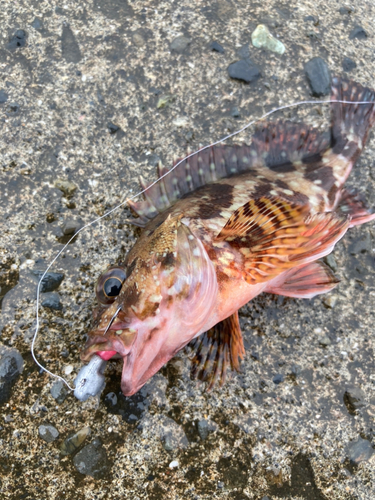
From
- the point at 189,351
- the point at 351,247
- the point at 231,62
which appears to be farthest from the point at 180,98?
the point at 189,351

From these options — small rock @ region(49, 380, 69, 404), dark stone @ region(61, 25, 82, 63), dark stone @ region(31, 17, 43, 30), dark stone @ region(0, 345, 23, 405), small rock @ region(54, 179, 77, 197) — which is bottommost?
small rock @ region(49, 380, 69, 404)

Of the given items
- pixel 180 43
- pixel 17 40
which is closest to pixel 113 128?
pixel 180 43

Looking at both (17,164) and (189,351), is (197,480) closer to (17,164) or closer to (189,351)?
(189,351)

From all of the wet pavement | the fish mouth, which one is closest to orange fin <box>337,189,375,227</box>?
the wet pavement

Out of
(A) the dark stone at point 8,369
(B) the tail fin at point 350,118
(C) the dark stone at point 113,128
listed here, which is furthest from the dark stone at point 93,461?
(B) the tail fin at point 350,118

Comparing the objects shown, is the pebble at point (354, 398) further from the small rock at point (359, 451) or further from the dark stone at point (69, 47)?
the dark stone at point (69, 47)

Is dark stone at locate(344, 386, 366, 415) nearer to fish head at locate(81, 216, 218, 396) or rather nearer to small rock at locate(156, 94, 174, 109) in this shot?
fish head at locate(81, 216, 218, 396)

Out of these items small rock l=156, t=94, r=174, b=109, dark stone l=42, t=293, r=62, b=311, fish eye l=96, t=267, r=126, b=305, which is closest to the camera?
fish eye l=96, t=267, r=126, b=305

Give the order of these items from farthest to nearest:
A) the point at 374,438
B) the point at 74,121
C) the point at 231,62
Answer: the point at 231,62 → the point at 74,121 → the point at 374,438
